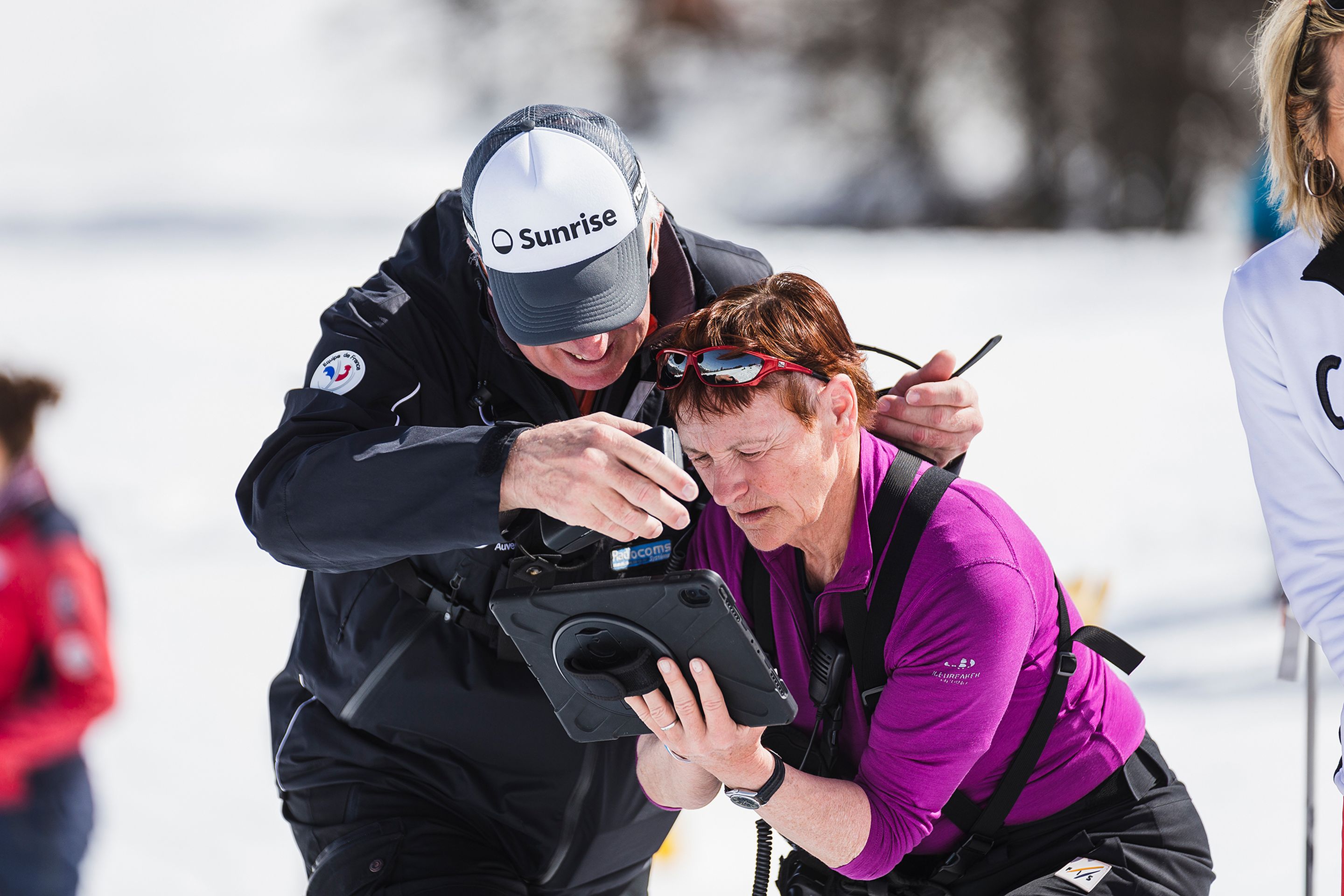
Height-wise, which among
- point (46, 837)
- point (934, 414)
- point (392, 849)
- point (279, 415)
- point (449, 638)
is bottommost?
point (46, 837)

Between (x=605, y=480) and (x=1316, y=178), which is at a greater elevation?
(x=1316, y=178)

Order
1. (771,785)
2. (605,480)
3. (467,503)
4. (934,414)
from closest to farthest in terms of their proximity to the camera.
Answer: (605,480) → (467,503) → (771,785) → (934,414)

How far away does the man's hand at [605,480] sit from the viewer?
1.55 metres

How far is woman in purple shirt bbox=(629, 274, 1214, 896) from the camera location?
1.87 m

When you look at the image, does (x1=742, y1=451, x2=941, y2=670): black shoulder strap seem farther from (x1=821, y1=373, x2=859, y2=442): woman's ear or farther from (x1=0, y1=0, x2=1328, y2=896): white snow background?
(x1=0, y1=0, x2=1328, y2=896): white snow background

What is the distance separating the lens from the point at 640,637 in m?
1.76

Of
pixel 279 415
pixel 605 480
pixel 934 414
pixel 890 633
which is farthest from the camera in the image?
pixel 279 415

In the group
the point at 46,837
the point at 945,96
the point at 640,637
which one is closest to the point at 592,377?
the point at 640,637

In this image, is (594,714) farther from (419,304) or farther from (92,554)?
(92,554)

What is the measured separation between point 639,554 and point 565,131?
690 millimetres

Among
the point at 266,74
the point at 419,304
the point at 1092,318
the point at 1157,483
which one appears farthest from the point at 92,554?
the point at 266,74

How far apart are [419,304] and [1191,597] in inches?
192

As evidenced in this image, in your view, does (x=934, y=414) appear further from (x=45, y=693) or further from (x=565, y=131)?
(x=45, y=693)

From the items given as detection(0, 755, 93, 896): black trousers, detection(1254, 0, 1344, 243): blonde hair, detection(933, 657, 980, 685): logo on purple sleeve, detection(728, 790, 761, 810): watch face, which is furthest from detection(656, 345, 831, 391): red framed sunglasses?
detection(0, 755, 93, 896): black trousers
